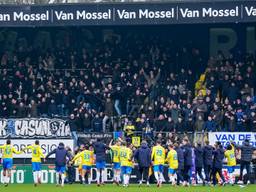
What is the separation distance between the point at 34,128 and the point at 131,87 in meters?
5.03

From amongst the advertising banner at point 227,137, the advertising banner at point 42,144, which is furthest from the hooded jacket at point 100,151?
the advertising banner at point 227,137

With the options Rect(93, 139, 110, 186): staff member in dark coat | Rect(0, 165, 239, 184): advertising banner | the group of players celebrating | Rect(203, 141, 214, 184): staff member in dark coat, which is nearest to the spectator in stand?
Rect(0, 165, 239, 184): advertising banner

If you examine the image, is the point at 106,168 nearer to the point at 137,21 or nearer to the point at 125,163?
the point at 125,163

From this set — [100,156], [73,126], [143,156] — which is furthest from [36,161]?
[73,126]

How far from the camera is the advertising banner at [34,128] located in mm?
49219

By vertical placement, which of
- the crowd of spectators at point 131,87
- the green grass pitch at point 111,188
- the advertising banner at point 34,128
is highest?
the crowd of spectators at point 131,87

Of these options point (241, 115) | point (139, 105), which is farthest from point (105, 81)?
point (241, 115)

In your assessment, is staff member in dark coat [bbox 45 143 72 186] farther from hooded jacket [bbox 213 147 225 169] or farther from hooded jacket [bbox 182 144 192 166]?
hooded jacket [bbox 213 147 225 169]

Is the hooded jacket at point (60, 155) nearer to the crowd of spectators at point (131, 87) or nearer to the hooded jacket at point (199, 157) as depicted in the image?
the hooded jacket at point (199, 157)

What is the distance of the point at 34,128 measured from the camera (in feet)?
162

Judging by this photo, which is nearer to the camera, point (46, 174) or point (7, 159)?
point (7, 159)

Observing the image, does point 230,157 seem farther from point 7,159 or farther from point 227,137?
point 7,159

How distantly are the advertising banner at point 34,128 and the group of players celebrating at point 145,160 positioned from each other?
3.61 meters

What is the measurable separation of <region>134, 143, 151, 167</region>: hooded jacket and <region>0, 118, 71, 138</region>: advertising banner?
5462 millimetres
